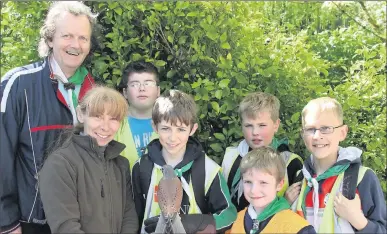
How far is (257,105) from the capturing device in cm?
388

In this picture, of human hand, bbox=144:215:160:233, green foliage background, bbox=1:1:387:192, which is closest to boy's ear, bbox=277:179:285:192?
green foliage background, bbox=1:1:387:192

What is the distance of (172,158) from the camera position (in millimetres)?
3584

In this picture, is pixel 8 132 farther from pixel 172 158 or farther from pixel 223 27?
pixel 223 27

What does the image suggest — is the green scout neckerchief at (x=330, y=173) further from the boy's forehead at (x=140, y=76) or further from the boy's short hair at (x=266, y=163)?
the boy's forehead at (x=140, y=76)

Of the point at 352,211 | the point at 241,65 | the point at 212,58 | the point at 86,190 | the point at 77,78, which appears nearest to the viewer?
the point at 86,190

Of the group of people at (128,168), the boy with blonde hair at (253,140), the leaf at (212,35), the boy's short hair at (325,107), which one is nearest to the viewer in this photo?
the group of people at (128,168)

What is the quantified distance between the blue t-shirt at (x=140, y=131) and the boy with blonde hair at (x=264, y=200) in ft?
2.61

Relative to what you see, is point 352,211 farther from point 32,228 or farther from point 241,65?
point 32,228

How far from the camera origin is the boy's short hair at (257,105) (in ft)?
12.7

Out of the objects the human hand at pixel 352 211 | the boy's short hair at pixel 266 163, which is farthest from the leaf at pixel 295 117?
the human hand at pixel 352 211

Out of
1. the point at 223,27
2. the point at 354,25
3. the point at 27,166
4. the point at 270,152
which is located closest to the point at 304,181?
the point at 270,152

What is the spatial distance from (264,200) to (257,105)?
81cm

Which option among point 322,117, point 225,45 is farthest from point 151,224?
point 225,45

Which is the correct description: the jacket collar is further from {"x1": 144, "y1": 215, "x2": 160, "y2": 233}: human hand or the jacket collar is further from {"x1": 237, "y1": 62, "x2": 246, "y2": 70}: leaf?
{"x1": 237, "y1": 62, "x2": 246, "y2": 70}: leaf
